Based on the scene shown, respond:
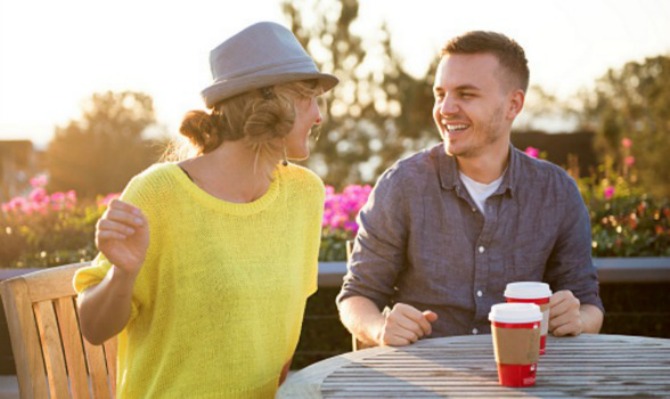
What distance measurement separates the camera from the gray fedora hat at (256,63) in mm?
2473

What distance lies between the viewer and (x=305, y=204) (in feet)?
8.92

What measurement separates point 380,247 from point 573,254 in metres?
0.62

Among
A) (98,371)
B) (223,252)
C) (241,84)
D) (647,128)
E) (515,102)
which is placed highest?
(241,84)

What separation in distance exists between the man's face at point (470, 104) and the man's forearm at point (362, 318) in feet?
1.86

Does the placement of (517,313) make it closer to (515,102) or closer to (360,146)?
(515,102)

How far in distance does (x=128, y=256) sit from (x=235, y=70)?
2.10ft

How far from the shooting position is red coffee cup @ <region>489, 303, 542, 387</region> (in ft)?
6.79

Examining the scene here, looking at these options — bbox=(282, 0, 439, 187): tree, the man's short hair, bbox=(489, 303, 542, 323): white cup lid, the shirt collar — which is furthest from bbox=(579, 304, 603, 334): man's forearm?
bbox=(282, 0, 439, 187): tree

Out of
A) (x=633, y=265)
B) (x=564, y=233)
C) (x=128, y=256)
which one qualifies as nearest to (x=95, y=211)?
(x=633, y=265)

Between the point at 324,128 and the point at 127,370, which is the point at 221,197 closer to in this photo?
the point at 127,370

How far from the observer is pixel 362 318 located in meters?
2.89

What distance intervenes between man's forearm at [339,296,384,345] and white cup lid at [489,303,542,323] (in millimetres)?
697

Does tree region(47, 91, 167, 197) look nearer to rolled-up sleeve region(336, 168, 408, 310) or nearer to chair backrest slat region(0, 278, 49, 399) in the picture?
Answer: rolled-up sleeve region(336, 168, 408, 310)

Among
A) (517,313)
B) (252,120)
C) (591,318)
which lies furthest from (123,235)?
(591,318)
